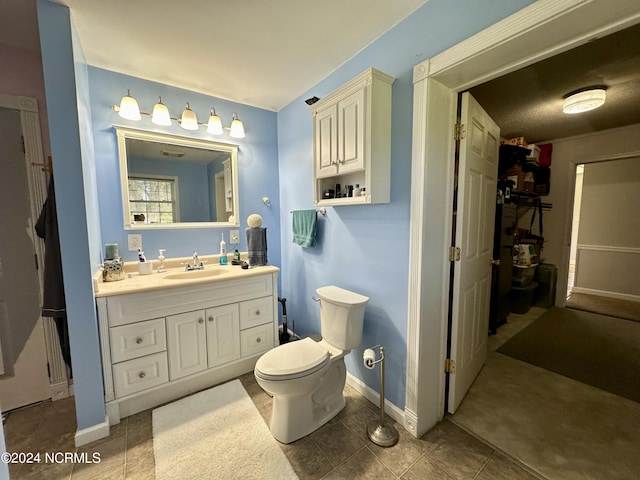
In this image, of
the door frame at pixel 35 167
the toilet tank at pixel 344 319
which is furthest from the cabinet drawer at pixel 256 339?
the door frame at pixel 35 167

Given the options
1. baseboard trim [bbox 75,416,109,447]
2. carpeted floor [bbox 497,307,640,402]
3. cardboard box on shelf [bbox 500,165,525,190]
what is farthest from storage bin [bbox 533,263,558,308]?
baseboard trim [bbox 75,416,109,447]

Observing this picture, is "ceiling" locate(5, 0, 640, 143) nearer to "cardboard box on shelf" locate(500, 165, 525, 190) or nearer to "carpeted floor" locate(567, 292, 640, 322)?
"cardboard box on shelf" locate(500, 165, 525, 190)

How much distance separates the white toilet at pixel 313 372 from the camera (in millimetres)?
1506

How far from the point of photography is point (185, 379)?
1.97 metres

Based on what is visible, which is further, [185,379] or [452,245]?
[185,379]

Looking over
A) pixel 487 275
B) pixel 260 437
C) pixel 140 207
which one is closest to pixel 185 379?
pixel 260 437

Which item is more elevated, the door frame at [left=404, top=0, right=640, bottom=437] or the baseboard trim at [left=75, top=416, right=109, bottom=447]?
the door frame at [left=404, top=0, right=640, bottom=437]

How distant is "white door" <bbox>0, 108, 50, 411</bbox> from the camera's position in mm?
→ 1776

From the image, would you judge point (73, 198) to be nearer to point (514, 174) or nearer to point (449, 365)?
point (449, 365)

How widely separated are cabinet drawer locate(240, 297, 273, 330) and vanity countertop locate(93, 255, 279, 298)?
25cm

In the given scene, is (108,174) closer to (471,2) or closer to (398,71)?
(398,71)

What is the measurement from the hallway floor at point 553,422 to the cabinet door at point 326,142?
75.6 inches

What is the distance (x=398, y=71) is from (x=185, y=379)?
258 cm

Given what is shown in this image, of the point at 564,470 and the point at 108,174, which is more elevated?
the point at 108,174
